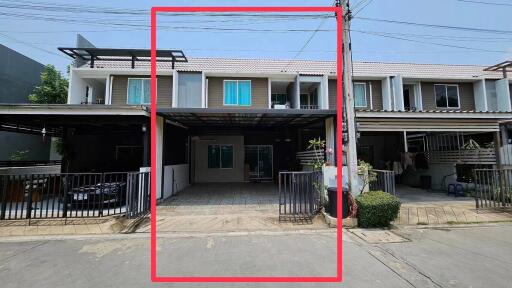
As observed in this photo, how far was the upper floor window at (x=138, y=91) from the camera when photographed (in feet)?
46.3

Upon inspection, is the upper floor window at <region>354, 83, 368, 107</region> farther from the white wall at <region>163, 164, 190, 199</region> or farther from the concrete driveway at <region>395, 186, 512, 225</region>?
the white wall at <region>163, 164, 190, 199</region>

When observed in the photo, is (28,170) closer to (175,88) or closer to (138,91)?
(138,91)

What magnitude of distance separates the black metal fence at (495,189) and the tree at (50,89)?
2314 centimetres

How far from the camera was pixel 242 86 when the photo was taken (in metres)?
14.6

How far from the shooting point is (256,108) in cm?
1072

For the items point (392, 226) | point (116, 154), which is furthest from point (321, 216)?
point (116, 154)

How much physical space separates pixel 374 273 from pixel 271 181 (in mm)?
11877

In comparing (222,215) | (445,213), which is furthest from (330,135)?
(222,215)

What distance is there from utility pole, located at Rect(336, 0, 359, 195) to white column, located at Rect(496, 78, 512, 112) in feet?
45.9

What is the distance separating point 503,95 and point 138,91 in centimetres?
2053

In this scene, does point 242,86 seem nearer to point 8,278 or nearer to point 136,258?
point 136,258

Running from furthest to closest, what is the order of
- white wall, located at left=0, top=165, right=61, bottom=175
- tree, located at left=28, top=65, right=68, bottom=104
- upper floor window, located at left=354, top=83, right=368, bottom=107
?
tree, located at left=28, top=65, right=68, bottom=104 → upper floor window, located at left=354, top=83, right=368, bottom=107 → white wall, located at left=0, top=165, right=61, bottom=175

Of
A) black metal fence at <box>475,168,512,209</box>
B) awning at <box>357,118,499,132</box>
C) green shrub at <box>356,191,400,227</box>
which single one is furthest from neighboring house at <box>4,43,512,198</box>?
green shrub at <box>356,191,400,227</box>

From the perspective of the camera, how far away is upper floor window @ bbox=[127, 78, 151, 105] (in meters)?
14.1
